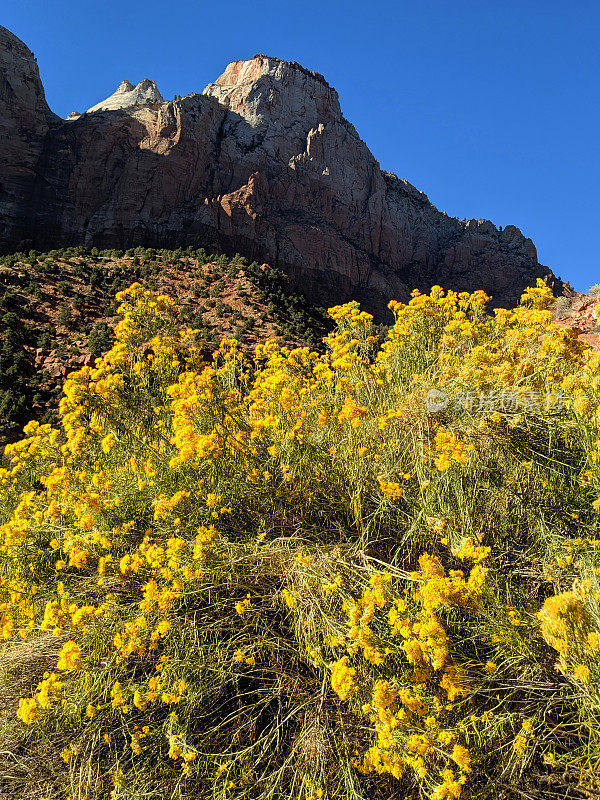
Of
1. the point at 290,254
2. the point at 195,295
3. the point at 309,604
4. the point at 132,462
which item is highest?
the point at 290,254

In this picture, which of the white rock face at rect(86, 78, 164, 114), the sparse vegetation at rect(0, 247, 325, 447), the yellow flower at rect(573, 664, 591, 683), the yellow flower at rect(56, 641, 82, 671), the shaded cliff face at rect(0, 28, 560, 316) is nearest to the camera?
the yellow flower at rect(573, 664, 591, 683)

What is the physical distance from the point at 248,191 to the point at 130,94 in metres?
36.6

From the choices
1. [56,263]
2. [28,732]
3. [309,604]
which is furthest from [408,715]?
[56,263]

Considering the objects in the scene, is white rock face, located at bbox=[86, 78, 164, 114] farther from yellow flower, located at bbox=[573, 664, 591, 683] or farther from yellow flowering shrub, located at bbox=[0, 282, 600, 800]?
yellow flower, located at bbox=[573, 664, 591, 683]

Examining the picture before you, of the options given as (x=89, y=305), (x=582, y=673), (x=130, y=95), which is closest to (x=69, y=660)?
(x=582, y=673)

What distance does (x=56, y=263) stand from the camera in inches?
1150

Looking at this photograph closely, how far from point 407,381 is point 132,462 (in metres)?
2.65

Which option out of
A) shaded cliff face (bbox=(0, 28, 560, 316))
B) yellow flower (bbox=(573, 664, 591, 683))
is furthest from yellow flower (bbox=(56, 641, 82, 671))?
shaded cliff face (bbox=(0, 28, 560, 316))

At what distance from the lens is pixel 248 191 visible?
61.6 m

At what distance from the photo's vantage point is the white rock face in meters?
74.8

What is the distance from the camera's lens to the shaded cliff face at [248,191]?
175 feet

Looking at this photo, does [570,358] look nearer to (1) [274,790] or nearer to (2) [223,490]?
(2) [223,490]

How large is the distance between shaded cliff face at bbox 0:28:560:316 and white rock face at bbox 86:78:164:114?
10171 millimetres

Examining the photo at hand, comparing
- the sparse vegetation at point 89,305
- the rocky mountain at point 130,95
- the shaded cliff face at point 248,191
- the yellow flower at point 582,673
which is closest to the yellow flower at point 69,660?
the yellow flower at point 582,673
